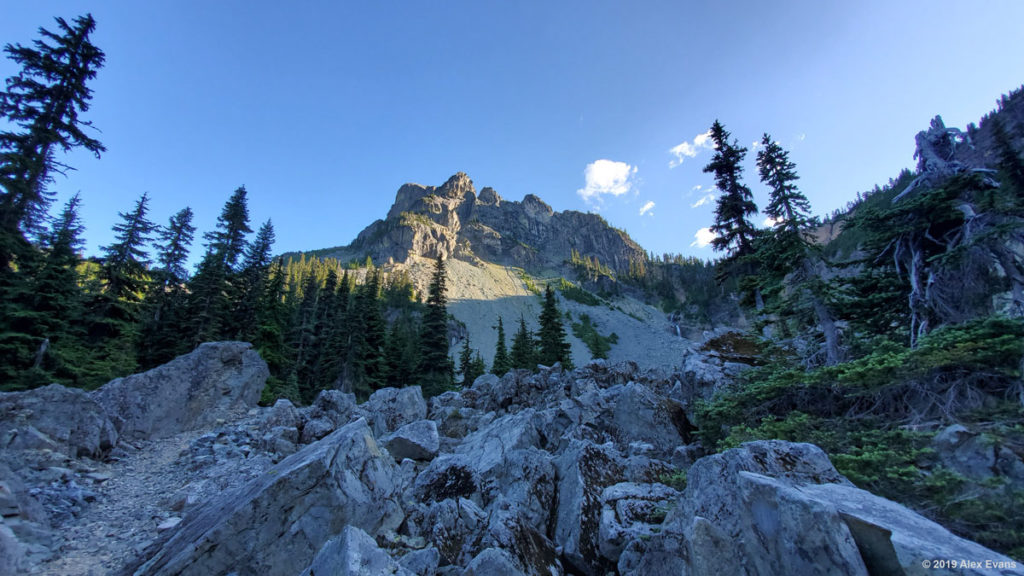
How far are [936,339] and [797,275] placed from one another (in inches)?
223

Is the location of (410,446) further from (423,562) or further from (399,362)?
(399,362)

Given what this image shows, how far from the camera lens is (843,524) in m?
2.75

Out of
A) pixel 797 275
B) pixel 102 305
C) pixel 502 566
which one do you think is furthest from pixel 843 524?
pixel 102 305

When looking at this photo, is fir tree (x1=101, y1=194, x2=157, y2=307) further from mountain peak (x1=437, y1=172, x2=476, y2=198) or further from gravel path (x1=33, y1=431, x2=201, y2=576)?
mountain peak (x1=437, y1=172, x2=476, y2=198)

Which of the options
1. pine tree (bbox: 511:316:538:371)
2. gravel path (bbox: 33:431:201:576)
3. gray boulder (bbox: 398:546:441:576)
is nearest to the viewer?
gray boulder (bbox: 398:546:441:576)

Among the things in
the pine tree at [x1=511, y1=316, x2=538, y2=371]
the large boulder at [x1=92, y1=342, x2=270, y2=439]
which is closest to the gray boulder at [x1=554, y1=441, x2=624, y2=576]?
the large boulder at [x1=92, y1=342, x2=270, y2=439]

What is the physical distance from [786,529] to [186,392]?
19799mm

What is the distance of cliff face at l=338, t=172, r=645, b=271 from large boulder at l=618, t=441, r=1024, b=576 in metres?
131

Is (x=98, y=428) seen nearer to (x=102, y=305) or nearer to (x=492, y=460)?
(x=492, y=460)

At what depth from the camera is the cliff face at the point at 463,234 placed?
137125 mm

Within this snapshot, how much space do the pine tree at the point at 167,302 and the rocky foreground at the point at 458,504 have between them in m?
16.8

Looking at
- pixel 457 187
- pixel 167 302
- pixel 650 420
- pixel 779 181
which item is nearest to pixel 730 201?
pixel 779 181

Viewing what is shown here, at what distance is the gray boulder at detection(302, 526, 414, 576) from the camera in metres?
3.34

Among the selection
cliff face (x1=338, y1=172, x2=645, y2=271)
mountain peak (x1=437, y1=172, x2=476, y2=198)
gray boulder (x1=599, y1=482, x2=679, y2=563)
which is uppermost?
mountain peak (x1=437, y1=172, x2=476, y2=198)
